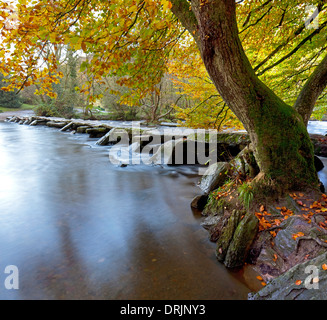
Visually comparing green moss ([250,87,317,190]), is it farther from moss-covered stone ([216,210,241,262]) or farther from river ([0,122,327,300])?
river ([0,122,327,300])

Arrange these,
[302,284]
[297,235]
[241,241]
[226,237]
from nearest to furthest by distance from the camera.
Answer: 1. [302,284]
2. [297,235]
3. [241,241]
4. [226,237]

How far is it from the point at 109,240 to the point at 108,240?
19 millimetres

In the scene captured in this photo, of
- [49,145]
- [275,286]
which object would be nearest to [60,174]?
[49,145]

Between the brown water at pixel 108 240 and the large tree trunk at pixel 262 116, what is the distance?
1.84m

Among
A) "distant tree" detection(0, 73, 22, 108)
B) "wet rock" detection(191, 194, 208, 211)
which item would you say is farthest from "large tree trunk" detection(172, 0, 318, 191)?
"distant tree" detection(0, 73, 22, 108)

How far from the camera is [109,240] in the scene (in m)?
3.70

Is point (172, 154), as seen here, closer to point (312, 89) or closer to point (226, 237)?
point (312, 89)

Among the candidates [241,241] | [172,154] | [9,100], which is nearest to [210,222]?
[241,241]

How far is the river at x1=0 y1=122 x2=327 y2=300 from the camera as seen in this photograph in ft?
8.59

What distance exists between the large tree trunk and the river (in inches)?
71.6

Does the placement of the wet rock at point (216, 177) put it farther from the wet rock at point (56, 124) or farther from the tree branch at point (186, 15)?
the wet rock at point (56, 124)

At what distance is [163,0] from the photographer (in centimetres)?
180

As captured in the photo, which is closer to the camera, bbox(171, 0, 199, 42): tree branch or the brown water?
the brown water
